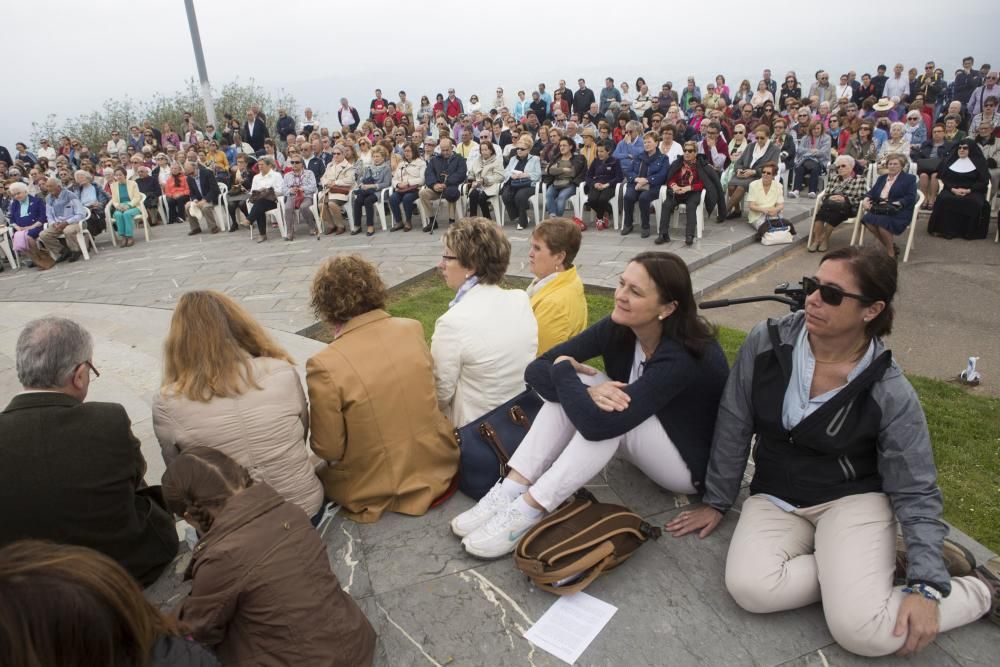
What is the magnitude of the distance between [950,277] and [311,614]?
20.7ft

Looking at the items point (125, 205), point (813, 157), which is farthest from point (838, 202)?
point (125, 205)

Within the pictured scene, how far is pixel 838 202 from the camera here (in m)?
6.77

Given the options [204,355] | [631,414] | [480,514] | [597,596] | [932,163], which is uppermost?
[204,355]

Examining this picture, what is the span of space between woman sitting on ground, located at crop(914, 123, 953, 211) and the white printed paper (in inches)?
296

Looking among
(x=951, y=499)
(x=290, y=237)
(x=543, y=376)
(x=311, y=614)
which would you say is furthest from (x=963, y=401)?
(x=290, y=237)

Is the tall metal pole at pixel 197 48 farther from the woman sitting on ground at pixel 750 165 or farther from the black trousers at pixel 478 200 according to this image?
the woman sitting on ground at pixel 750 165

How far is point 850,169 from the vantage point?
6930mm

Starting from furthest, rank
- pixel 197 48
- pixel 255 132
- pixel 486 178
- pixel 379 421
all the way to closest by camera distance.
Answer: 1. pixel 255 132
2. pixel 197 48
3. pixel 486 178
4. pixel 379 421

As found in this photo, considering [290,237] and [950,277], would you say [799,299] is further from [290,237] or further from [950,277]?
[290,237]

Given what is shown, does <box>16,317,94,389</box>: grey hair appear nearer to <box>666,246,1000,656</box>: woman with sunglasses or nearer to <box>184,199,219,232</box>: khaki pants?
<box>666,246,1000,656</box>: woman with sunglasses

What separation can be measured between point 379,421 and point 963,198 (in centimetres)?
712

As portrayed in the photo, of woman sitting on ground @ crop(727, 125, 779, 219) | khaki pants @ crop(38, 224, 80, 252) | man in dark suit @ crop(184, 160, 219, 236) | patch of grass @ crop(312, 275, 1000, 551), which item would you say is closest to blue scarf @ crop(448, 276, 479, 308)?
patch of grass @ crop(312, 275, 1000, 551)

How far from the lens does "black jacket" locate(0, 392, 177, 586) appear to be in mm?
1918

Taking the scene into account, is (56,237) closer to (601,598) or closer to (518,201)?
(518,201)
